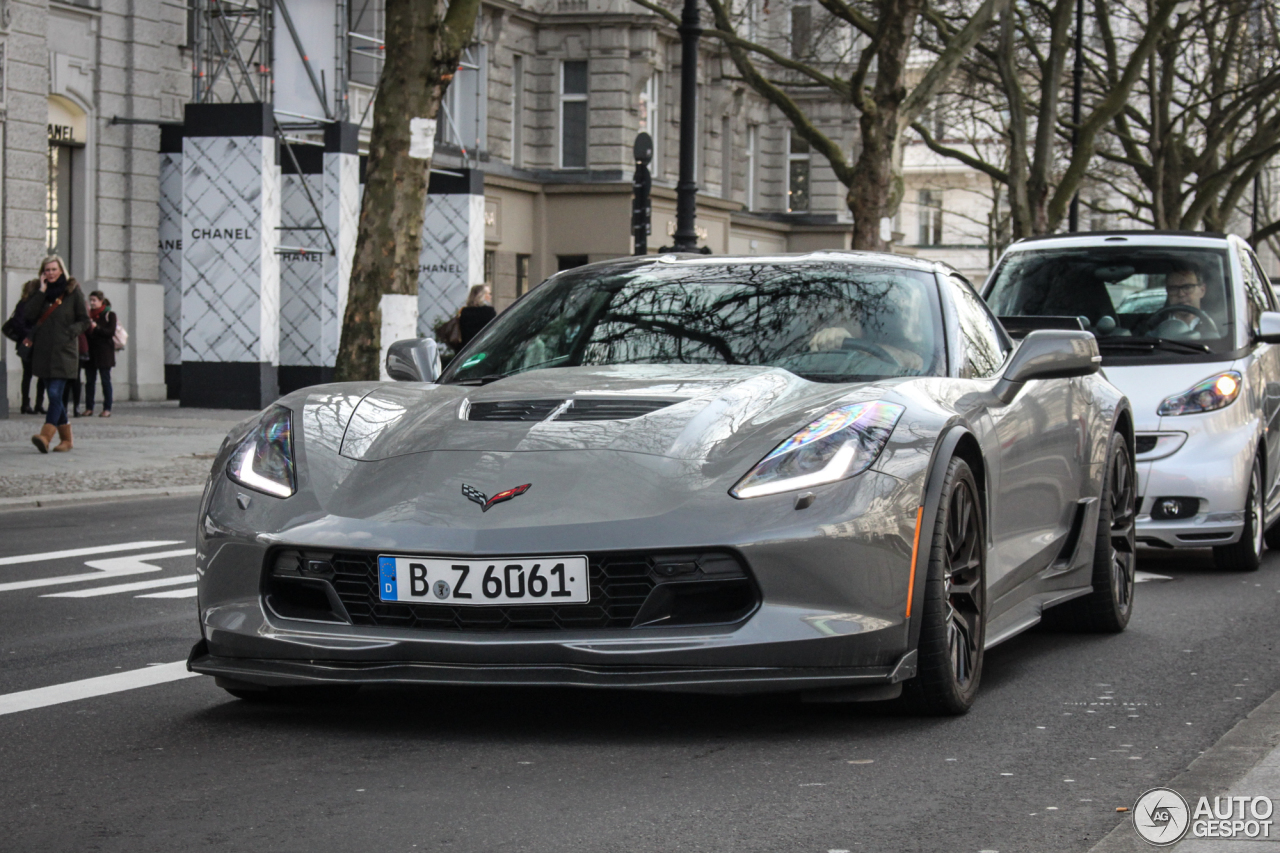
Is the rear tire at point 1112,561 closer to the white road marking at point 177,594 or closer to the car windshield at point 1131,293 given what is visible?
the car windshield at point 1131,293

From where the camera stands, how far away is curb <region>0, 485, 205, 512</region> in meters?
13.6

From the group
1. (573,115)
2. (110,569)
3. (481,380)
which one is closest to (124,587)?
(110,569)

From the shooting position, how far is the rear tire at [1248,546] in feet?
32.6

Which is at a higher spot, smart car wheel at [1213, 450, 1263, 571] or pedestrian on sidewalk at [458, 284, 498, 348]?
pedestrian on sidewalk at [458, 284, 498, 348]

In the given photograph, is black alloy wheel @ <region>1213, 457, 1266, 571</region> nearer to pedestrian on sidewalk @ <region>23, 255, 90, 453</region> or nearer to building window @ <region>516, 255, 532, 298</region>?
pedestrian on sidewalk @ <region>23, 255, 90, 453</region>

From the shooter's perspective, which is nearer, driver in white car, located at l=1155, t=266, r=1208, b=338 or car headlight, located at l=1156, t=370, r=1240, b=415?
car headlight, located at l=1156, t=370, r=1240, b=415

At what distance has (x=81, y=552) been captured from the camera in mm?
10609

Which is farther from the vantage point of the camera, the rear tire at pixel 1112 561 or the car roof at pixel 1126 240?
the car roof at pixel 1126 240

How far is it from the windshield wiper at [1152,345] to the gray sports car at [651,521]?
432cm

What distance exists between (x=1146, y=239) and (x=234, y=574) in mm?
7243

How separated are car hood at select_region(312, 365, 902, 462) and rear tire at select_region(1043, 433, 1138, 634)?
1.98 metres

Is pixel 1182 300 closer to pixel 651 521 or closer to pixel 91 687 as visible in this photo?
pixel 651 521

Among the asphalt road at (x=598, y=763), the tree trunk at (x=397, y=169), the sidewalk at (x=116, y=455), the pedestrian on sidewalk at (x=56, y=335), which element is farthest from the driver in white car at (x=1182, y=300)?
the pedestrian on sidewalk at (x=56, y=335)

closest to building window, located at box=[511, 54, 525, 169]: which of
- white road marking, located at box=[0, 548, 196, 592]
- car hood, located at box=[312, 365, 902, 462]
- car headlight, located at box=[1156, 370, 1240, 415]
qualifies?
white road marking, located at box=[0, 548, 196, 592]
